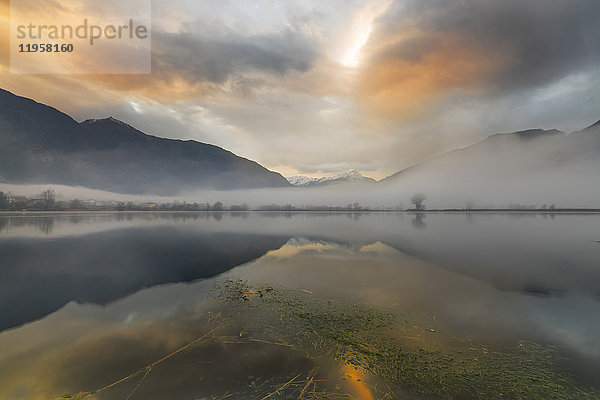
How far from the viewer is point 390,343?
48.9 feet

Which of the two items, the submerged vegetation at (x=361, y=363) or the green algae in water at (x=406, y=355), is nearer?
the submerged vegetation at (x=361, y=363)

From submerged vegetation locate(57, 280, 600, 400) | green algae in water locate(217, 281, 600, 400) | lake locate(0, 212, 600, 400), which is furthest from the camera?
lake locate(0, 212, 600, 400)

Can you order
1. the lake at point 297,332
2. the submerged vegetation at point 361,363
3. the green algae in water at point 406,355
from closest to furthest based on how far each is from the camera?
1. the submerged vegetation at point 361,363
2. the green algae in water at point 406,355
3. the lake at point 297,332

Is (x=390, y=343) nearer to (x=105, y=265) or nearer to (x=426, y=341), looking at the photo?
(x=426, y=341)

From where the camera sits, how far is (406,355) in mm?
13625

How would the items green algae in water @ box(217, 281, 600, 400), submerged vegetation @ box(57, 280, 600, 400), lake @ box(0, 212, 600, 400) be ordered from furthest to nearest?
lake @ box(0, 212, 600, 400), green algae in water @ box(217, 281, 600, 400), submerged vegetation @ box(57, 280, 600, 400)

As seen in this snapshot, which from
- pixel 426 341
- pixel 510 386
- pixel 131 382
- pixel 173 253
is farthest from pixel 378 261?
pixel 173 253

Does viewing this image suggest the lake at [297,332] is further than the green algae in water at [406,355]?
Yes

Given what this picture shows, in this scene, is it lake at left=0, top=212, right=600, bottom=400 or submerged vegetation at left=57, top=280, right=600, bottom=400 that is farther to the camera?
lake at left=0, top=212, right=600, bottom=400

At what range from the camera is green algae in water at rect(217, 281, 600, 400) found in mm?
11094

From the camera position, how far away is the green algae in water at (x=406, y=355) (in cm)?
1109

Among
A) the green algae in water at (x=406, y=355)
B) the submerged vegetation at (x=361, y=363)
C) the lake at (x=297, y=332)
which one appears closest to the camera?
the submerged vegetation at (x=361, y=363)

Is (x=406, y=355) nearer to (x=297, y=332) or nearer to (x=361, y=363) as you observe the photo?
(x=361, y=363)

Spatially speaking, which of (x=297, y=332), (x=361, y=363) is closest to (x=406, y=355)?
(x=361, y=363)
